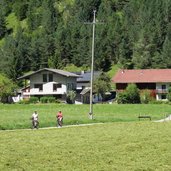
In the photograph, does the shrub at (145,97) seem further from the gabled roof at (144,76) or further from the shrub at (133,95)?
the gabled roof at (144,76)

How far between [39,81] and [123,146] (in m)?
87.4

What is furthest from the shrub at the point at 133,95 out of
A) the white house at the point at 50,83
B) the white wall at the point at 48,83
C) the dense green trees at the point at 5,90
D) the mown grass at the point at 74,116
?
the dense green trees at the point at 5,90

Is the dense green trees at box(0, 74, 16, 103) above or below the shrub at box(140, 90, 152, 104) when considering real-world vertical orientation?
above

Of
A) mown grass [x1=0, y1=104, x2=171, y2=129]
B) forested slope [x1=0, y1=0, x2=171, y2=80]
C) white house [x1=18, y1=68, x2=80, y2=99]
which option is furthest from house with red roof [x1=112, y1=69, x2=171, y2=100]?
mown grass [x1=0, y1=104, x2=171, y2=129]

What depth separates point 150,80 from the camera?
104m

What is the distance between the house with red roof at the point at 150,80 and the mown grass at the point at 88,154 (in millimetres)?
78379

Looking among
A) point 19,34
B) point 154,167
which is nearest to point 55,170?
point 154,167

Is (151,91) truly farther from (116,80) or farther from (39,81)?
(39,81)

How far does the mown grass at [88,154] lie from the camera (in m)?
15.5

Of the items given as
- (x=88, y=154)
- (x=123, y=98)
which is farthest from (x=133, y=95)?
(x=88, y=154)

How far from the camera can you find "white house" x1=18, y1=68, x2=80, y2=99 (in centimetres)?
10600

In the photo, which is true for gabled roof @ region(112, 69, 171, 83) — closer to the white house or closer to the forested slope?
the white house

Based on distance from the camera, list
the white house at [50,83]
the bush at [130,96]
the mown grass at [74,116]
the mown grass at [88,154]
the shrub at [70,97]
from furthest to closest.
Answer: the white house at [50,83] < the shrub at [70,97] < the bush at [130,96] < the mown grass at [74,116] < the mown grass at [88,154]

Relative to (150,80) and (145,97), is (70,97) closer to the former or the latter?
(150,80)
